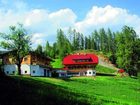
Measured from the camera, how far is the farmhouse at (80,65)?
492 ft

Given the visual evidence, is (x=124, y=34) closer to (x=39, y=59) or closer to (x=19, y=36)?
(x=39, y=59)

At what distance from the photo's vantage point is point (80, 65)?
152 m

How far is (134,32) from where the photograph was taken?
141 metres

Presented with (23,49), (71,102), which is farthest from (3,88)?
(23,49)

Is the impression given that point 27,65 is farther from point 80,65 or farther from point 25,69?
point 80,65

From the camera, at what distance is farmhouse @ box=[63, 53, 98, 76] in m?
150

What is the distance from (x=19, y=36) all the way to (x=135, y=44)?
49.5 m

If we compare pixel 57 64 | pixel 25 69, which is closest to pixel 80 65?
pixel 57 64

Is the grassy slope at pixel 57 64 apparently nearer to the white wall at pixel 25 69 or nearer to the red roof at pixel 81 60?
the red roof at pixel 81 60

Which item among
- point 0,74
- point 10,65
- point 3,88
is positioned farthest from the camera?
point 10,65

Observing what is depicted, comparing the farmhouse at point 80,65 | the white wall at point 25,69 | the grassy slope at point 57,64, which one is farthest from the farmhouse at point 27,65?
the grassy slope at point 57,64

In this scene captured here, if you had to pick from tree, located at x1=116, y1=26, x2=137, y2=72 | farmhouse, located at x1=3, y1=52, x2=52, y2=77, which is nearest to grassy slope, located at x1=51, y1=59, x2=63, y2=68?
tree, located at x1=116, y1=26, x2=137, y2=72

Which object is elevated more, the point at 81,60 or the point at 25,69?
the point at 81,60

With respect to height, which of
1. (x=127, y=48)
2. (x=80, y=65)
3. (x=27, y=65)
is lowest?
(x=27, y=65)
